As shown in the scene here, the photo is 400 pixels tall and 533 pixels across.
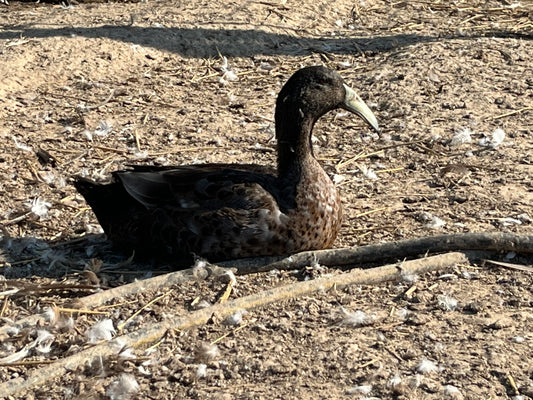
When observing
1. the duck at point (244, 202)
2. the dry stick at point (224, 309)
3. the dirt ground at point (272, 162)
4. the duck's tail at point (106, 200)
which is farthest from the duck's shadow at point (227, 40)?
the dry stick at point (224, 309)

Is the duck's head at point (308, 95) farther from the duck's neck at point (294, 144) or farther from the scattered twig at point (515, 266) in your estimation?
the scattered twig at point (515, 266)

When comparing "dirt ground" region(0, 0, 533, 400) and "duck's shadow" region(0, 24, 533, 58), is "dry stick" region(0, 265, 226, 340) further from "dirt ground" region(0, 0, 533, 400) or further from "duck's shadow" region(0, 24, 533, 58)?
"duck's shadow" region(0, 24, 533, 58)

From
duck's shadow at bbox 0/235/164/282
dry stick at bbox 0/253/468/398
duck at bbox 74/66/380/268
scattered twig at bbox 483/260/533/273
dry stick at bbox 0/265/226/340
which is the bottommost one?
duck's shadow at bbox 0/235/164/282

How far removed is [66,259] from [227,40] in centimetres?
430

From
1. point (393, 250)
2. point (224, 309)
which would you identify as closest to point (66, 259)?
point (224, 309)

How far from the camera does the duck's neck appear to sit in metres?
5.46

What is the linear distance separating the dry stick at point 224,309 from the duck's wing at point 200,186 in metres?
0.59

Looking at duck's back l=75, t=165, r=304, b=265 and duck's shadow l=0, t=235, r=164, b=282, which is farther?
duck's shadow l=0, t=235, r=164, b=282

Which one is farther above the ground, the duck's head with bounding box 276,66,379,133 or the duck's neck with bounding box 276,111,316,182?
the duck's head with bounding box 276,66,379,133

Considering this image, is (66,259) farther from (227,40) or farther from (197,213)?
(227,40)

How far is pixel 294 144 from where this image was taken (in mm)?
5488

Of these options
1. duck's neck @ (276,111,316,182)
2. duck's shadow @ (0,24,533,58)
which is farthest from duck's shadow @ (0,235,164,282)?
duck's shadow @ (0,24,533,58)

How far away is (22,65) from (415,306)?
495 cm

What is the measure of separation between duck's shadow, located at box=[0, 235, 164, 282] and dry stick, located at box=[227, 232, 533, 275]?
2.00ft
